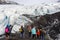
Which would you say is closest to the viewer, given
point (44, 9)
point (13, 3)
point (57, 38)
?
point (57, 38)

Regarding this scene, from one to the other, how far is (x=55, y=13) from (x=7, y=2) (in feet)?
30.1

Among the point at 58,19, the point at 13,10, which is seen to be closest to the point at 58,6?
the point at 58,19

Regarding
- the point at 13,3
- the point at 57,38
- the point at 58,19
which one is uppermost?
the point at 13,3

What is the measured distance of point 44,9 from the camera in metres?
28.2

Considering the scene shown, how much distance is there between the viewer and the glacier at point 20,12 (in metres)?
25.8

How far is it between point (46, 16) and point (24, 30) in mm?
4795

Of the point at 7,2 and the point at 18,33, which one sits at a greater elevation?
the point at 7,2

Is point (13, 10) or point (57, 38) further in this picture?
point (13, 10)

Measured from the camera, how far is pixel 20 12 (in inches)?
1099

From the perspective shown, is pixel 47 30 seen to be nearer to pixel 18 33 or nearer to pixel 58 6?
pixel 18 33

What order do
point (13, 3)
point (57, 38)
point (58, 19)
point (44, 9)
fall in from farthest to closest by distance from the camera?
point (13, 3) < point (44, 9) < point (58, 19) < point (57, 38)

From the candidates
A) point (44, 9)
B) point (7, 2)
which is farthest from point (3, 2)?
point (44, 9)

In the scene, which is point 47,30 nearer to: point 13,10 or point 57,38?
point 57,38

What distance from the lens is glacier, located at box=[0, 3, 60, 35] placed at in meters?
25.8
